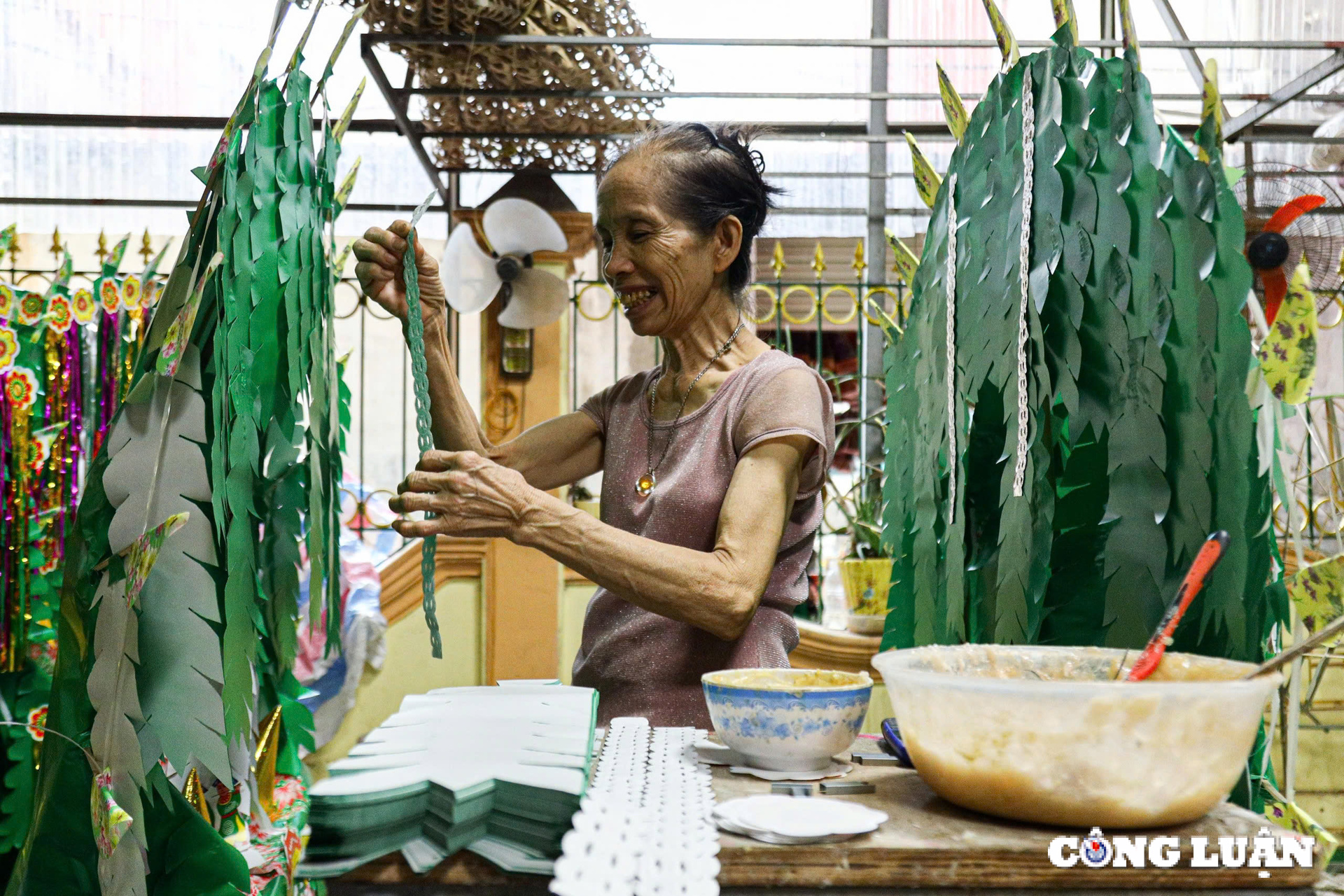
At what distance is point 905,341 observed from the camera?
54.0 inches

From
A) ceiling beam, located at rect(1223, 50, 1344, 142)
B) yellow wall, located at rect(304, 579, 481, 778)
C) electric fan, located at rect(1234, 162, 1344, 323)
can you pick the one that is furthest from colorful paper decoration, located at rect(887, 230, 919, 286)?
electric fan, located at rect(1234, 162, 1344, 323)

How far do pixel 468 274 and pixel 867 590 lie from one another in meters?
2.07

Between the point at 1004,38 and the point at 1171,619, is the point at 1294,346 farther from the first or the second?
the point at 1004,38

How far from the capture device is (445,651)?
450cm

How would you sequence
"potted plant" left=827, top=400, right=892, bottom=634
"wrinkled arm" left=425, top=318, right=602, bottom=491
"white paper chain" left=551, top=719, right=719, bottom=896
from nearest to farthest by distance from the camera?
"white paper chain" left=551, top=719, right=719, bottom=896
"wrinkled arm" left=425, top=318, right=602, bottom=491
"potted plant" left=827, top=400, right=892, bottom=634

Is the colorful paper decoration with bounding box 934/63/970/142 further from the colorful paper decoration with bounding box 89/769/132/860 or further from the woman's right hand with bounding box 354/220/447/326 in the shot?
the colorful paper decoration with bounding box 89/769/132/860

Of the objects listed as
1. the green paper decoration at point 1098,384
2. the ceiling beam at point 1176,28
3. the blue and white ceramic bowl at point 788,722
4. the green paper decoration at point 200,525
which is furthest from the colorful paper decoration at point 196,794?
the ceiling beam at point 1176,28

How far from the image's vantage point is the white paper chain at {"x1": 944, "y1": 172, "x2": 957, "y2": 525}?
3.77 feet

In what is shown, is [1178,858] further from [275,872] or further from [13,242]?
[13,242]

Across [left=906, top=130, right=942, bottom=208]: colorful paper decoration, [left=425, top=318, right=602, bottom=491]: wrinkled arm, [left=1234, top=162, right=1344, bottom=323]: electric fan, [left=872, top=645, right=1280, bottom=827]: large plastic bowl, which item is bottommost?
[left=872, top=645, right=1280, bottom=827]: large plastic bowl

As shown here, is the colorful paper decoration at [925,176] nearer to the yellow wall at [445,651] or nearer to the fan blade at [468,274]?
the fan blade at [468,274]

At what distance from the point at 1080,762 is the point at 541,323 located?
3.82m

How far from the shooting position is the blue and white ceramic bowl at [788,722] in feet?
2.78

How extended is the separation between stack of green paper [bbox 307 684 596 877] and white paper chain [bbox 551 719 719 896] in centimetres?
2
